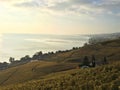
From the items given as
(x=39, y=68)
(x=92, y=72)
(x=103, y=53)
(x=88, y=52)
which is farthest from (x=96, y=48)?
(x=92, y=72)

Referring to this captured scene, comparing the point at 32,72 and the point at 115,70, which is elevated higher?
the point at 115,70

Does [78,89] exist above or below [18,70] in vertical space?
above

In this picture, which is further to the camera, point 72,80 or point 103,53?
point 103,53

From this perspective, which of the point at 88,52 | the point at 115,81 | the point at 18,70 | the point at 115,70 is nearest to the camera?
the point at 115,81

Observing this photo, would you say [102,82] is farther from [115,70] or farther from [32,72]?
→ [32,72]

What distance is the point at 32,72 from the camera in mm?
102938

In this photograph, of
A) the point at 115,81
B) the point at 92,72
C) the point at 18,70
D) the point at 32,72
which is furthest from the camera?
the point at 18,70

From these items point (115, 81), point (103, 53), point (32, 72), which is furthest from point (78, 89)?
point (103, 53)

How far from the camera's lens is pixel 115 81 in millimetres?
21656

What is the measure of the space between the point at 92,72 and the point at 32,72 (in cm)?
7643

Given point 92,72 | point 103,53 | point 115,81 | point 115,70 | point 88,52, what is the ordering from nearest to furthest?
1. point 115,81
2. point 115,70
3. point 92,72
4. point 103,53
5. point 88,52

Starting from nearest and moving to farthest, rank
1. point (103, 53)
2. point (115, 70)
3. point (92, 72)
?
point (115, 70)
point (92, 72)
point (103, 53)

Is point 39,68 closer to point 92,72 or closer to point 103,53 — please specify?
point 103,53

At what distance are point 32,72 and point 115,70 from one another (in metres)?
78.9
